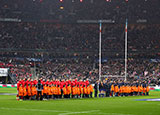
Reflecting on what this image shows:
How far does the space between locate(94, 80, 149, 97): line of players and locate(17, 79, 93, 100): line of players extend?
7.77ft

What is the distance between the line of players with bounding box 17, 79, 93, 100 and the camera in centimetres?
2633

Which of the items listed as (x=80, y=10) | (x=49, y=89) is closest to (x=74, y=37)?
(x=80, y=10)

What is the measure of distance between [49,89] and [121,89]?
9.54 m

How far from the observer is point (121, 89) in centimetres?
3509

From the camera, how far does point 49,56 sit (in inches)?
2781

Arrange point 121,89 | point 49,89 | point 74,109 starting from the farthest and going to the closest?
point 121,89 < point 49,89 < point 74,109

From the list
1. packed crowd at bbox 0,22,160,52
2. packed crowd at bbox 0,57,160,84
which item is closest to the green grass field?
packed crowd at bbox 0,57,160,84

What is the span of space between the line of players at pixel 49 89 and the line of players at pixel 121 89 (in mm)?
2368

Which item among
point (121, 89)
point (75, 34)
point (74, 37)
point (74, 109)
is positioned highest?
point (75, 34)

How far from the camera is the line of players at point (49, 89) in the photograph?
26.3m

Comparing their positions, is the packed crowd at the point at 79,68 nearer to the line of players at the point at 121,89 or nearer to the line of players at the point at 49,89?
the line of players at the point at 121,89

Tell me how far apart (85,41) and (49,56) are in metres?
6.97

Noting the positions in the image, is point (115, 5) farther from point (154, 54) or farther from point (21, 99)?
point (21, 99)

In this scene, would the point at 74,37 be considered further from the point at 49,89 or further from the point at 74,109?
the point at 74,109
